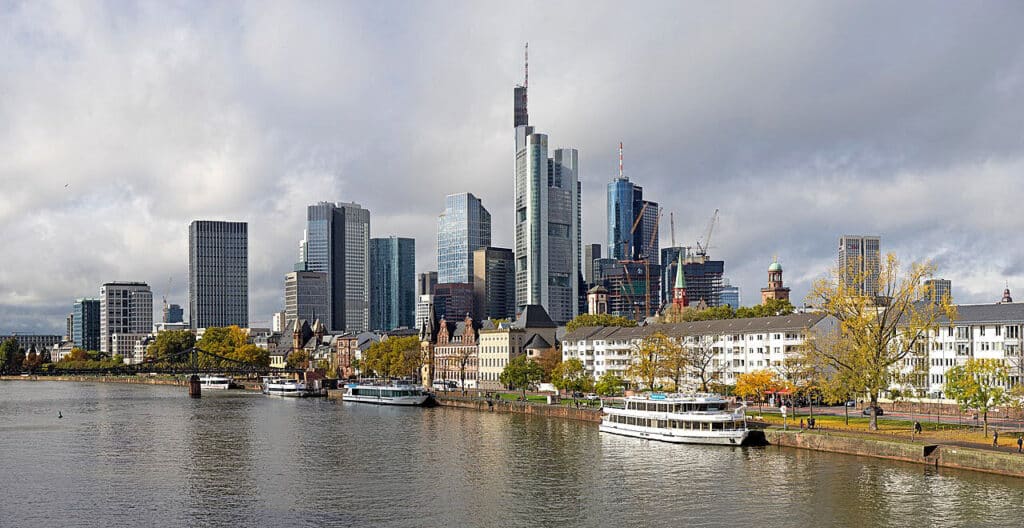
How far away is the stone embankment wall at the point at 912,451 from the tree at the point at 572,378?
59123 mm

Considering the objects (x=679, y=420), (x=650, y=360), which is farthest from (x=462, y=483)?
(x=650, y=360)

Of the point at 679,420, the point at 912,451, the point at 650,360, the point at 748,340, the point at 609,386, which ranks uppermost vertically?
the point at 748,340

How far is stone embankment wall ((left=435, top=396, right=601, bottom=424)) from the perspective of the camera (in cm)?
14475

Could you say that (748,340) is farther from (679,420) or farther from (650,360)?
(679,420)

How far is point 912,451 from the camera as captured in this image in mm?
92750

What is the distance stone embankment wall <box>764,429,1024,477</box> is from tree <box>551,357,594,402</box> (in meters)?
59.1

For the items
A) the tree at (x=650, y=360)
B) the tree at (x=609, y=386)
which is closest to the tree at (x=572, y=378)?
the tree at (x=609, y=386)

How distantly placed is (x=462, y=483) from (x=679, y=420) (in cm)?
3998

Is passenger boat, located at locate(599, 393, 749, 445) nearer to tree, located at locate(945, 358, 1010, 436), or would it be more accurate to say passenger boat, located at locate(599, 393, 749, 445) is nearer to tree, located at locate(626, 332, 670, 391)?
tree, located at locate(945, 358, 1010, 436)

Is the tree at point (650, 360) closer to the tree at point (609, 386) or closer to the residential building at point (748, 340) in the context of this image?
the tree at point (609, 386)

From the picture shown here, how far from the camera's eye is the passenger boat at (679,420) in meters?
113

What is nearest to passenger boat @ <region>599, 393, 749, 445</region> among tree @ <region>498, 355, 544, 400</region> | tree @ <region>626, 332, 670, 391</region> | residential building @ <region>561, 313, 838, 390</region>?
tree @ <region>626, 332, 670, 391</region>

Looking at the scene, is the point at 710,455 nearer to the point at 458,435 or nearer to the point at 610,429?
the point at 610,429

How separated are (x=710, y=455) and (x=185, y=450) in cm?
5969
